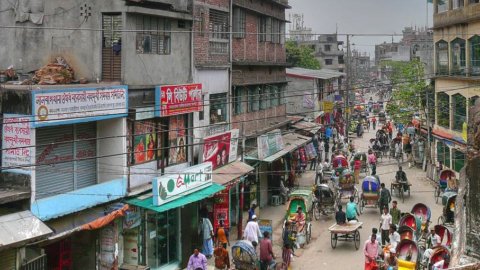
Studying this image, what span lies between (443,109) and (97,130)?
93.4 ft

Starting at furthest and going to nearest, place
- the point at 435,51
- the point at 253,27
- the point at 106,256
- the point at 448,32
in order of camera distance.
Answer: the point at 435,51, the point at 448,32, the point at 253,27, the point at 106,256

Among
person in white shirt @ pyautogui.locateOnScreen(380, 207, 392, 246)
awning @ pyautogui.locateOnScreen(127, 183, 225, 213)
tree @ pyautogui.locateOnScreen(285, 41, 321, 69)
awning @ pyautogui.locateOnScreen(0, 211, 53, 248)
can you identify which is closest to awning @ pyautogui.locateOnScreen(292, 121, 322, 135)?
person in white shirt @ pyautogui.locateOnScreen(380, 207, 392, 246)

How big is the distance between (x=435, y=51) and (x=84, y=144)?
102 feet

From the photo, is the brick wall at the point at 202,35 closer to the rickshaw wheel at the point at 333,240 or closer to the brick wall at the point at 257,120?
the brick wall at the point at 257,120

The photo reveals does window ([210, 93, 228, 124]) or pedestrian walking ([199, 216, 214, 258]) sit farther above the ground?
window ([210, 93, 228, 124])

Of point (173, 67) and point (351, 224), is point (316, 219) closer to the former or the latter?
point (351, 224)

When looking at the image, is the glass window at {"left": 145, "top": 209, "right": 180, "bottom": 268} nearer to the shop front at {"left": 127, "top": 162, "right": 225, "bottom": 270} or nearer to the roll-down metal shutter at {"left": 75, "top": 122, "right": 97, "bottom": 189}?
the shop front at {"left": 127, "top": 162, "right": 225, "bottom": 270}

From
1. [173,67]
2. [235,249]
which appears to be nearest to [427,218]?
[235,249]

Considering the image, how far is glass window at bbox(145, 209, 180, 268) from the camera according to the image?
17770 millimetres

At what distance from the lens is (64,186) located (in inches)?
587

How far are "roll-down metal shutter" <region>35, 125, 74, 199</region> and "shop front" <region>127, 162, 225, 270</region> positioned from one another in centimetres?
216

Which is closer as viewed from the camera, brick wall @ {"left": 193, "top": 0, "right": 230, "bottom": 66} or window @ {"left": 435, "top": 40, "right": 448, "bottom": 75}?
brick wall @ {"left": 193, "top": 0, "right": 230, "bottom": 66}

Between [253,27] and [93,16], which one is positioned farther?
[253,27]

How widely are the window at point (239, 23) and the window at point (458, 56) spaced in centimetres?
1658
